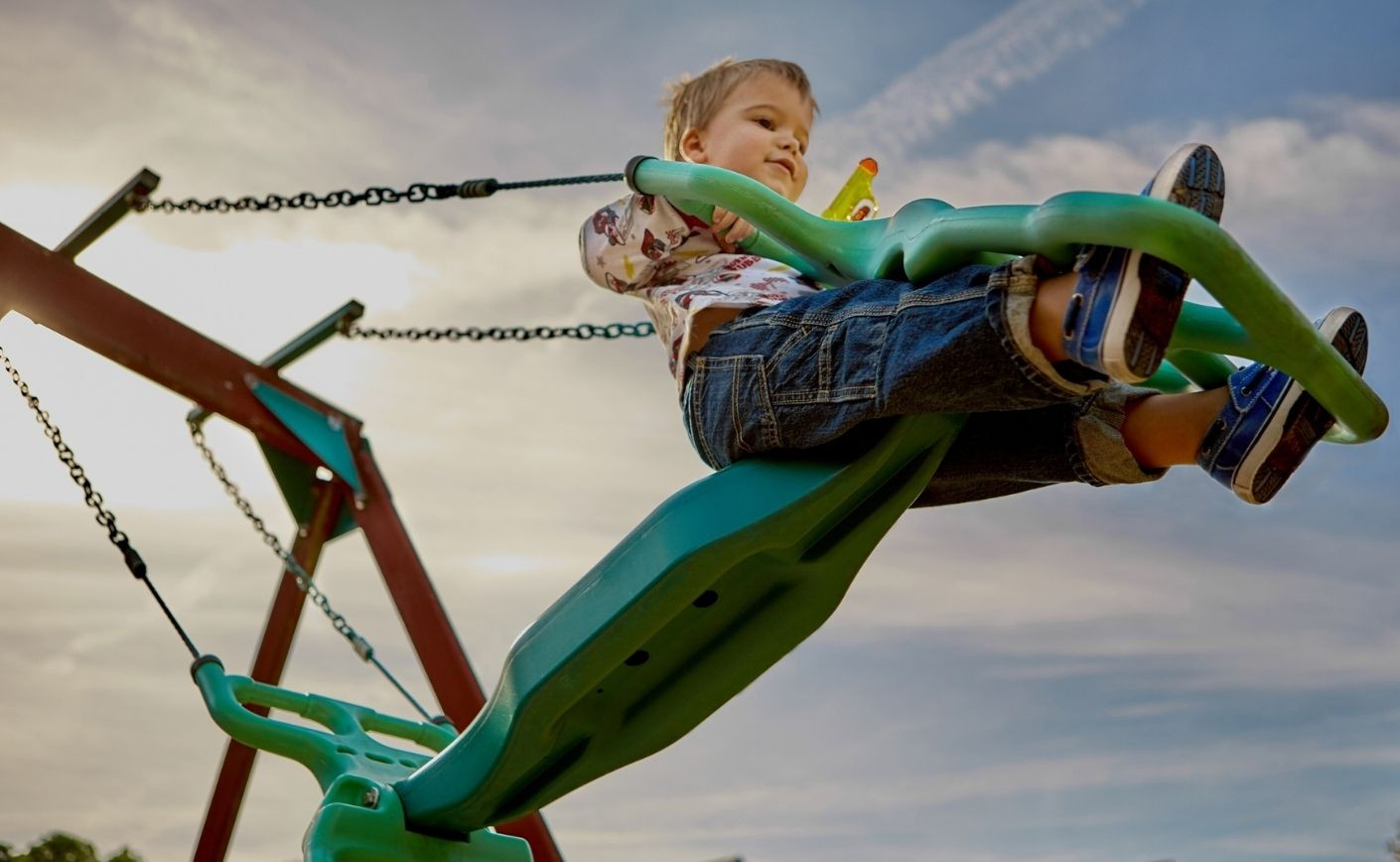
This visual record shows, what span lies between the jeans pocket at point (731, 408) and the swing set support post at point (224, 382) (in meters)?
2.62

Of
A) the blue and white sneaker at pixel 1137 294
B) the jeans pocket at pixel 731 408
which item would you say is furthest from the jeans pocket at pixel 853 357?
the blue and white sneaker at pixel 1137 294

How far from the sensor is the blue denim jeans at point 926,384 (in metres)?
1.81

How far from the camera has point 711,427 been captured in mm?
2146

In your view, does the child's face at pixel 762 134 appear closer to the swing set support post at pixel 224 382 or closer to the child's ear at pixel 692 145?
the child's ear at pixel 692 145

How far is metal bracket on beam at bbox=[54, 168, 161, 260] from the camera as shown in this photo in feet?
14.6

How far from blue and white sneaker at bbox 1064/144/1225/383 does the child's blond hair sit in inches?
38.6

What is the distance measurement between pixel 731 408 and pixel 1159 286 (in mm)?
650

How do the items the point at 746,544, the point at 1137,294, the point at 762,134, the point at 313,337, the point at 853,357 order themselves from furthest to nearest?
the point at 313,337 → the point at 762,134 → the point at 746,544 → the point at 853,357 → the point at 1137,294

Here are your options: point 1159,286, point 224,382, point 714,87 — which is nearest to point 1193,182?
point 1159,286

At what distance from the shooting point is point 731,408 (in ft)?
6.89

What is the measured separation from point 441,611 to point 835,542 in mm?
2845

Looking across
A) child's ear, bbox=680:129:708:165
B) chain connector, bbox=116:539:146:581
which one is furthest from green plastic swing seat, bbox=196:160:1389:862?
chain connector, bbox=116:539:146:581

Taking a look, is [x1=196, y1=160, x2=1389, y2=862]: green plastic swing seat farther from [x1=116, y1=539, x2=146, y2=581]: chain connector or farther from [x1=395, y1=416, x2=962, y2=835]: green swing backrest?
[x1=116, y1=539, x2=146, y2=581]: chain connector

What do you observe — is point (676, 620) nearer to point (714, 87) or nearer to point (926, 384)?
point (926, 384)
